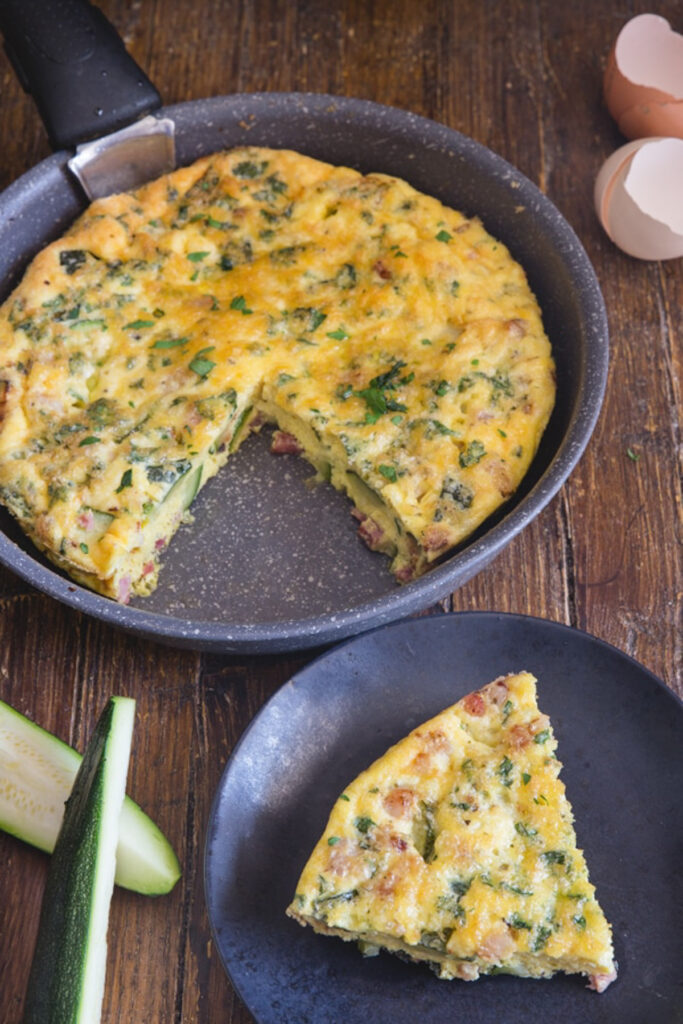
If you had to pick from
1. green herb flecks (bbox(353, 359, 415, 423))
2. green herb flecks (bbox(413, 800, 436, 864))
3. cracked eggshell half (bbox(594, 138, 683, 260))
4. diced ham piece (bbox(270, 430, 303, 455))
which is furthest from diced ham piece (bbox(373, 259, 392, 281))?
green herb flecks (bbox(413, 800, 436, 864))

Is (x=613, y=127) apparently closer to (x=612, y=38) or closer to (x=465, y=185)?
(x=612, y=38)

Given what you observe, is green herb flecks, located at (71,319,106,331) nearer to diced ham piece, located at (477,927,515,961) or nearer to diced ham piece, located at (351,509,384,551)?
diced ham piece, located at (351,509,384,551)

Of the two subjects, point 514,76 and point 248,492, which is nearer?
point 248,492

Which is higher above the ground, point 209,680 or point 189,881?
point 209,680

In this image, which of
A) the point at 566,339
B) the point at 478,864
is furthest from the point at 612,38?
the point at 478,864

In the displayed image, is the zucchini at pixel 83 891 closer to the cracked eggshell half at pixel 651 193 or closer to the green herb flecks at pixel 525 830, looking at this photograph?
the green herb flecks at pixel 525 830

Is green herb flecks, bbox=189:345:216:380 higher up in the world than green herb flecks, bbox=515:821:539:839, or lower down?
higher up

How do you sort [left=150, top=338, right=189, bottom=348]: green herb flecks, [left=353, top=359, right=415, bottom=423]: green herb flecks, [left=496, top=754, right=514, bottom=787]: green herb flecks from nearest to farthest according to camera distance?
[left=496, top=754, right=514, bottom=787]: green herb flecks
[left=353, top=359, right=415, bottom=423]: green herb flecks
[left=150, top=338, right=189, bottom=348]: green herb flecks

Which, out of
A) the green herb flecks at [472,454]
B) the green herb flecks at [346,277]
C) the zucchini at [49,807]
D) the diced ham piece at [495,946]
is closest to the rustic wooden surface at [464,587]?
the zucchini at [49,807]
